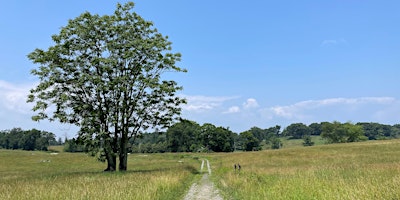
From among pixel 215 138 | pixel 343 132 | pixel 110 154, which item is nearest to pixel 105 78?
pixel 110 154

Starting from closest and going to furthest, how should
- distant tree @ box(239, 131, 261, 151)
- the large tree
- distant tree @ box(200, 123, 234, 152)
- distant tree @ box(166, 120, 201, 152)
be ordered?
the large tree, distant tree @ box(200, 123, 234, 152), distant tree @ box(239, 131, 261, 151), distant tree @ box(166, 120, 201, 152)

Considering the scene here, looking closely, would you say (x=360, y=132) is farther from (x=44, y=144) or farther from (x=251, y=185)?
(x=44, y=144)

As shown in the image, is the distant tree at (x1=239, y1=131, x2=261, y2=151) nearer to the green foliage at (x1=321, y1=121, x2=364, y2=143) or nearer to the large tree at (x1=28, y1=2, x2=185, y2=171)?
the green foliage at (x1=321, y1=121, x2=364, y2=143)

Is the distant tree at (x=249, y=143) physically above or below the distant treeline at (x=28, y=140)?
below

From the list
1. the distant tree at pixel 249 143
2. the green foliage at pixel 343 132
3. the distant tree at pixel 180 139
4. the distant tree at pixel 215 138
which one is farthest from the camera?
the distant tree at pixel 180 139

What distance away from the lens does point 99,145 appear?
91.3 ft

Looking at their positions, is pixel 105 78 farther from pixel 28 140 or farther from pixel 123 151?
pixel 28 140

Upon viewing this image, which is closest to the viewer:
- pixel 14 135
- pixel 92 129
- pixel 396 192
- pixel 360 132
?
pixel 396 192

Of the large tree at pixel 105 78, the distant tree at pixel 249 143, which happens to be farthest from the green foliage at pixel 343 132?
the large tree at pixel 105 78

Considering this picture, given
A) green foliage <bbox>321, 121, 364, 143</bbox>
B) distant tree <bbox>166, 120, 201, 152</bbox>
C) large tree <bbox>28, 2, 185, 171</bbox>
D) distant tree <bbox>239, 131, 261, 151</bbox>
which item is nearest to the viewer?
large tree <bbox>28, 2, 185, 171</bbox>

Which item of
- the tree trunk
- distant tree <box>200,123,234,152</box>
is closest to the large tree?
the tree trunk

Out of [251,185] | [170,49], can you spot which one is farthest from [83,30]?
[251,185]

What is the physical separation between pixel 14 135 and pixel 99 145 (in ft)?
518

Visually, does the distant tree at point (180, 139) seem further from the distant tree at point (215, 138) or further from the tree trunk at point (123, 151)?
the tree trunk at point (123, 151)
